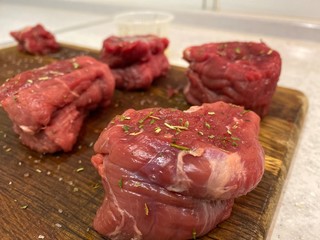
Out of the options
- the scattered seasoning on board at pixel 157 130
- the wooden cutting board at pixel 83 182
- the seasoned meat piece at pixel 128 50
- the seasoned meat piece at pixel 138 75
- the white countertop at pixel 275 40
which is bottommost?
the white countertop at pixel 275 40

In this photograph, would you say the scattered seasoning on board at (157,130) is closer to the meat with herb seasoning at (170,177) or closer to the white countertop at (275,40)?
the meat with herb seasoning at (170,177)

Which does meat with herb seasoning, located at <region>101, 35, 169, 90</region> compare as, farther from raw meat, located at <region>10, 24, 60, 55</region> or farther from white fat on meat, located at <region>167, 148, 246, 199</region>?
white fat on meat, located at <region>167, 148, 246, 199</region>

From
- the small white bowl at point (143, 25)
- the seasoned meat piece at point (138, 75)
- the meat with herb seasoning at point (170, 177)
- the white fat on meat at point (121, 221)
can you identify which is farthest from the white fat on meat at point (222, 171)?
the small white bowl at point (143, 25)

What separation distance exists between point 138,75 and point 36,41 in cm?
152

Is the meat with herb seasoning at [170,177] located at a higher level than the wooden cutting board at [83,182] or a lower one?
higher

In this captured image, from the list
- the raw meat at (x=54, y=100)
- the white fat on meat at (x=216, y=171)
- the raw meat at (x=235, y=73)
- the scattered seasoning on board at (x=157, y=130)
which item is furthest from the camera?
the raw meat at (x=235, y=73)

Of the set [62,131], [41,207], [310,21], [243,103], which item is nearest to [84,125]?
[62,131]

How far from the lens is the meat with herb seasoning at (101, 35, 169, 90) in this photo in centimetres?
305

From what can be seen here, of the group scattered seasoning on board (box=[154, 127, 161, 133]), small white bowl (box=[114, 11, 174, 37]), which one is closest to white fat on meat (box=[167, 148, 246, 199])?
scattered seasoning on board (box=[154, 127, 161, 133])

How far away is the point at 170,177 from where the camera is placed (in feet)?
5.21

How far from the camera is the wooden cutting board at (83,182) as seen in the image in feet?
5.87

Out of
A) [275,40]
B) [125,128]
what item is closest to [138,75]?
[125,128]

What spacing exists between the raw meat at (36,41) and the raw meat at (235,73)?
1864 mm

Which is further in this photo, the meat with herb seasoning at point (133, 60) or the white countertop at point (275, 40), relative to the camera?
the meat with herb seasoning at point (133, 60)
